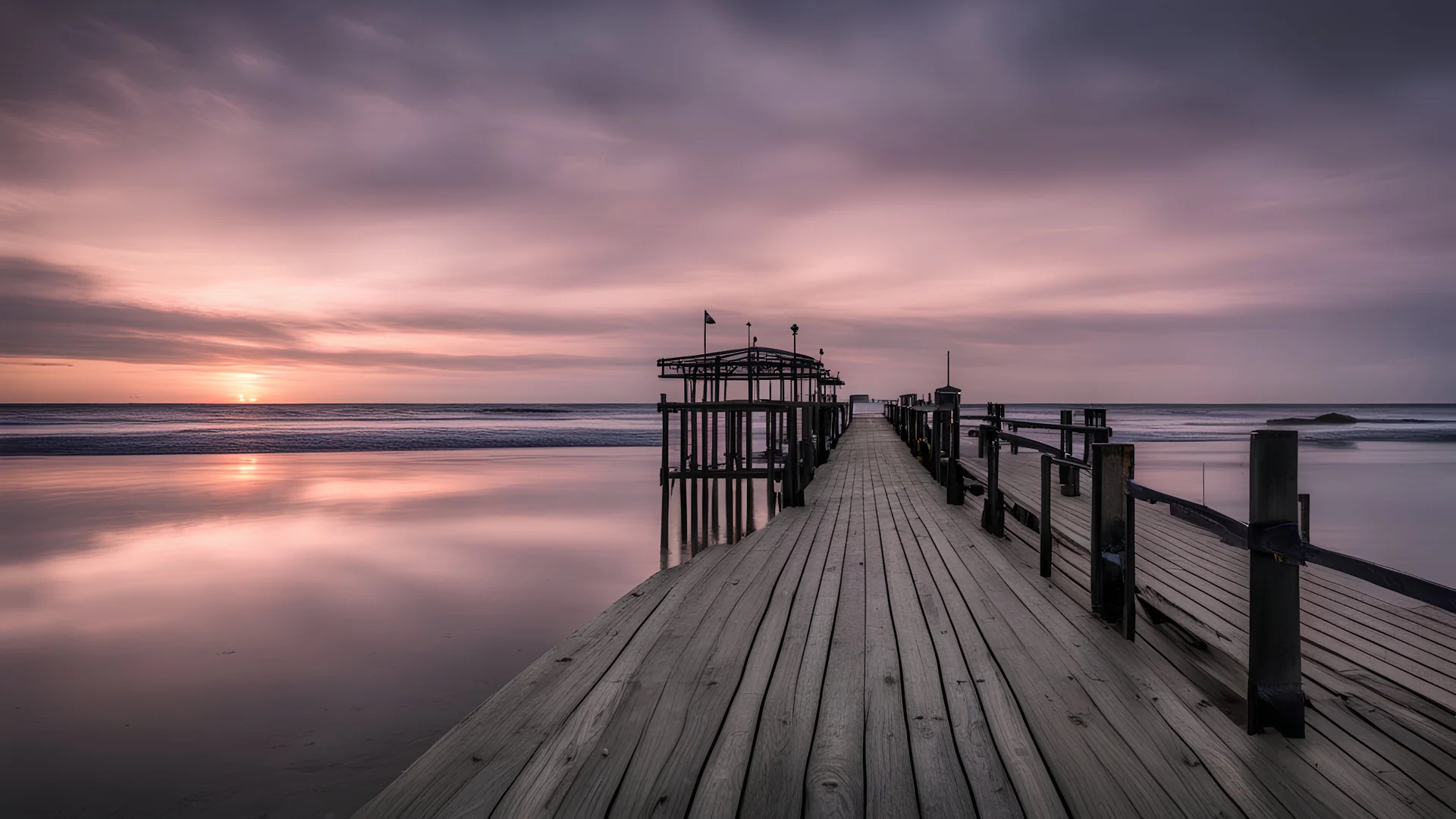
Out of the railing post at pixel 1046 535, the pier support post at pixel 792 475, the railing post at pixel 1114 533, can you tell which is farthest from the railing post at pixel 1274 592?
the pier support post at pixel 792 475

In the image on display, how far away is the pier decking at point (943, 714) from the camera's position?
207 centimetres

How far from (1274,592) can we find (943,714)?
47.3 inches

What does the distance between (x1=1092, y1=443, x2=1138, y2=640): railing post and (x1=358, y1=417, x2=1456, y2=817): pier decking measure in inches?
6.4

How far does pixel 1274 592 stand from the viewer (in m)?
2.39

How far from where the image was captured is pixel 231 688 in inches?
221

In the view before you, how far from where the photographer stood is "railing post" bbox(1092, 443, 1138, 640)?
3.45 metres

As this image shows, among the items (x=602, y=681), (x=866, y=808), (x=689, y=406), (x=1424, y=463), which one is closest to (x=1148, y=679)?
(x=866, y=808)

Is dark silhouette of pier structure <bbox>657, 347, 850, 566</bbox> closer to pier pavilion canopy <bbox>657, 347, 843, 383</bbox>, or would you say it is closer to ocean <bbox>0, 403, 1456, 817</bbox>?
pier pavilion canopy <bbox>657, 347, 843, 383</bbox>

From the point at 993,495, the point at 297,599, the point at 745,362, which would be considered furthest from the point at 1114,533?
the point at 745,362

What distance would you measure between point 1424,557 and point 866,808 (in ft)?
44.5

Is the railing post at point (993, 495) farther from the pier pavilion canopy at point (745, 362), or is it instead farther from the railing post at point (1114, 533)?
the pier pavilion canopy at point (745, 362)

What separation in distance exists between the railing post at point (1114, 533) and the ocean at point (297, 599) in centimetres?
426

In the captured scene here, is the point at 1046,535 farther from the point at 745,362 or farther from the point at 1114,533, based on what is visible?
the point at 745,362

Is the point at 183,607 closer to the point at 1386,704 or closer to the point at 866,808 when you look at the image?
the point at 866,808
